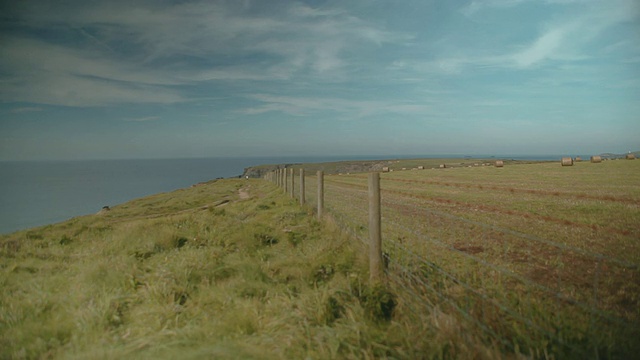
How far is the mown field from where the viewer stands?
10.7 feet

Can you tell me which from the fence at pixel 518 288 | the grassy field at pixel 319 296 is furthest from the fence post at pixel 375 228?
the grassy field at pixel 319 296

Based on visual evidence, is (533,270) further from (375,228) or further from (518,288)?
(375,228)

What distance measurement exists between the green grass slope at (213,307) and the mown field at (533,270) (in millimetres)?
664

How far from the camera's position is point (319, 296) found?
14.3 ft

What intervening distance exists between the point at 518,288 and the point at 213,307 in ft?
14.9

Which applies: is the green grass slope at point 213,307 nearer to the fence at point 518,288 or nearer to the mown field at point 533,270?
the fence at point 518,288

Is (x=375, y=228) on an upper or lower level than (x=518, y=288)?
upper

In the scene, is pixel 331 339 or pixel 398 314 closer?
pixel 331 339

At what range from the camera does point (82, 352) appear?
146 inches

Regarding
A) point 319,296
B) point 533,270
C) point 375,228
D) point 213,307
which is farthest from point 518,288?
point 213,307

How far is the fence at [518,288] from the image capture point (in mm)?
3164

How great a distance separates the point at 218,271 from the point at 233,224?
4082mm

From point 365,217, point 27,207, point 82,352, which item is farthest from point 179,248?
point 27,207

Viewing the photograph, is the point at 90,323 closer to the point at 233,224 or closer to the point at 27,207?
the point at 233,224
